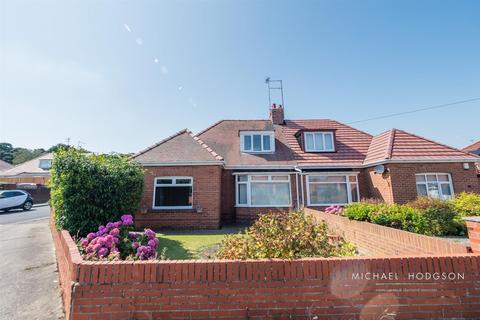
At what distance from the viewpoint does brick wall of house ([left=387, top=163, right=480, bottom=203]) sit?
12547mm

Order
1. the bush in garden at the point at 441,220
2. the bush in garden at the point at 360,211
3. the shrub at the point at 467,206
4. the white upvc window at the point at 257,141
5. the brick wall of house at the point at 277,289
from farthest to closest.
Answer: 1. the white upvc window at the point at 257,141
2. the shrub at the point at 467,206
3. the bush in garden at the point at 360,211
4. the bush in garden at the point at 441,220
5. the brick wall of house at the point at 277,289

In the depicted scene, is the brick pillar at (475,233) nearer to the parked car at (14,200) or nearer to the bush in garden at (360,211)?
the bush in garden at (360,211)

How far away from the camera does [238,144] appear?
16.8m

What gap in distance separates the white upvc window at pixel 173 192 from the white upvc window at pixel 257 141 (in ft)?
15.9

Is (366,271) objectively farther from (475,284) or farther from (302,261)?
(475,284)

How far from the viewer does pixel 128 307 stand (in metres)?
3.29

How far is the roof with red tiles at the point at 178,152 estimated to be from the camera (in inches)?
495

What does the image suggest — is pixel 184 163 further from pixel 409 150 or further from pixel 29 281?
pixel 409 150

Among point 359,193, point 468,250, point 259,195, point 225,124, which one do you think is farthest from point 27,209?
point 468,250

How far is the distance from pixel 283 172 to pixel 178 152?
6082mm

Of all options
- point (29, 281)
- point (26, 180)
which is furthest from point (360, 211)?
point (26, 180)

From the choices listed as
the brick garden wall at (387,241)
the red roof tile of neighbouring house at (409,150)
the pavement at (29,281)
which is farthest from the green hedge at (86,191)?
the red roof tile of neighbouring house at (409,150)

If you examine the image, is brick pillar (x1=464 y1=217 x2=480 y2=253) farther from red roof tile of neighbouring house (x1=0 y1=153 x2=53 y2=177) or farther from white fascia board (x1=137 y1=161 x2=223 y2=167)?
red roof tile of neighbouring house (x1=0 y1=153 x2=53 y2=177)

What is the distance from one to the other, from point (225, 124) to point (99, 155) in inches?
440
